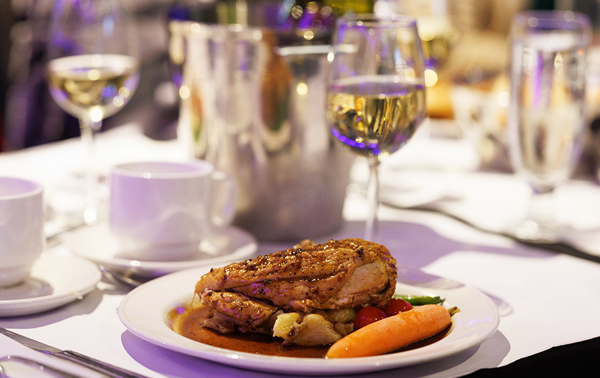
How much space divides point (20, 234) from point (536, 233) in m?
0.94

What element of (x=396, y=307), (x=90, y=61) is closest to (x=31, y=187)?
(x=396, y=307)

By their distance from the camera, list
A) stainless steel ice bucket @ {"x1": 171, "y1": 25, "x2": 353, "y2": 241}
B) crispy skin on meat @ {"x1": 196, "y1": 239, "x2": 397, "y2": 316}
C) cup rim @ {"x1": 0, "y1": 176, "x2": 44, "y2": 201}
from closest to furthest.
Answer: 1. crispy skin on meat @ {"x1": 196, "y1": 239, "x2": 397, "y2": 316}
2. cup rim @ {"x1": 0, "y1": 176, "x2": 44, "y2": 201}
3. stainless steel ice bucket @ {"x1": 171, "y1": 25, "x2": 353, "y2": 241}

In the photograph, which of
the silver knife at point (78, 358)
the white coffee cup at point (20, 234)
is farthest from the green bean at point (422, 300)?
the white coffee cup at point (20, 234)

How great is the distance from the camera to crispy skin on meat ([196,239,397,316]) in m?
0.71

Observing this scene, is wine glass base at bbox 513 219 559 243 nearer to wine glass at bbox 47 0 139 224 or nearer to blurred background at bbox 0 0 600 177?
blurred background at bbox 0 0 600 177

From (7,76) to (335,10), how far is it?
3509mm

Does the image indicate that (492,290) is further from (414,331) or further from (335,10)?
(335,10)

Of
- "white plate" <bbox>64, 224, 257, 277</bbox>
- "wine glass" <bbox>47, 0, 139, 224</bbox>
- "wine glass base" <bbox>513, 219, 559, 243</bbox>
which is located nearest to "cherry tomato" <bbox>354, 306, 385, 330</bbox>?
Result: "white plate" <bbox>64, 224, 257, 277</bbox>

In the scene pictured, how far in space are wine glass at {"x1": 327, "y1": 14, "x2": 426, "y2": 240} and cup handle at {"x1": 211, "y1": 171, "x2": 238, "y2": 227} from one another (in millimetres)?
236

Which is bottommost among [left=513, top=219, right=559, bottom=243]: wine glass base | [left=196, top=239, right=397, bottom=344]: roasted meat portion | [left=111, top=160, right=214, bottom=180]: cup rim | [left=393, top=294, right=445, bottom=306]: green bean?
[left=513, top=219, right=559, bottom=243]: wine glass base

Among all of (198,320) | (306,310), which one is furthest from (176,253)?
(306,310)

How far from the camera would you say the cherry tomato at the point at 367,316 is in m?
0.71

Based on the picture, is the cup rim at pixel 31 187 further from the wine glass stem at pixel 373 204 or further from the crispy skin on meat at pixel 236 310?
the wine glass stem at pixel 373 204

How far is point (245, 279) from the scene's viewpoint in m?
0.72
